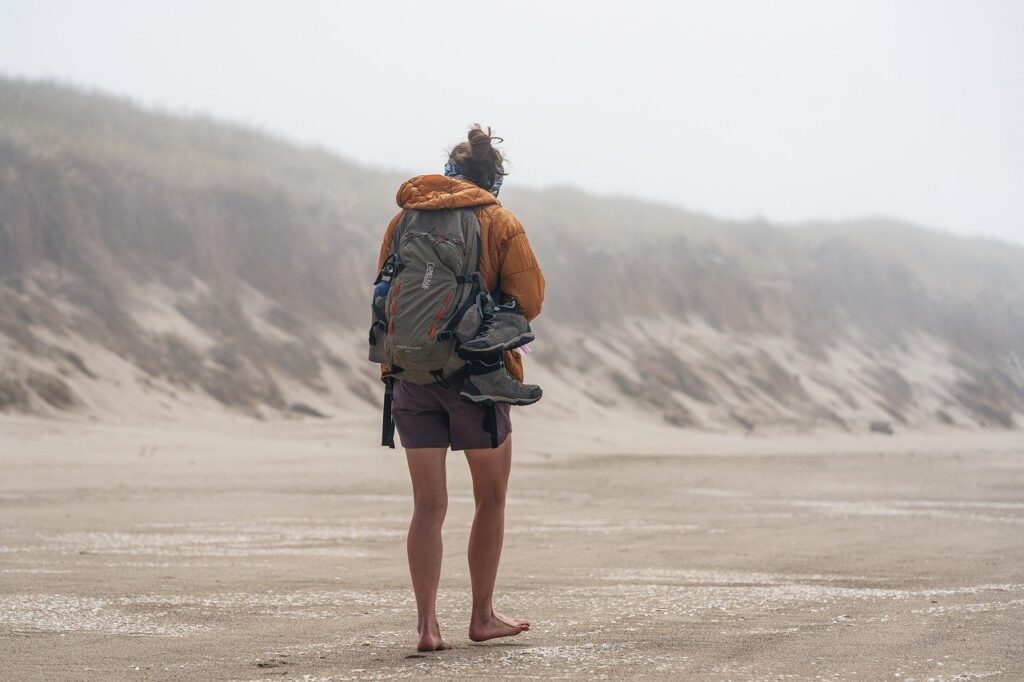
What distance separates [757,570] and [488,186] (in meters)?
2.85

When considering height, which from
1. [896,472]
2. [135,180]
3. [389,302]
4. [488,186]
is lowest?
[896,472]

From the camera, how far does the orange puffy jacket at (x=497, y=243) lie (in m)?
4.04

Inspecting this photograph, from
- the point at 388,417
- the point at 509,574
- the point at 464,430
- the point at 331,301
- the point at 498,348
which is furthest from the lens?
the point at 331,301

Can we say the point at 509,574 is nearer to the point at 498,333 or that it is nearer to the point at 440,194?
the point at 498,333

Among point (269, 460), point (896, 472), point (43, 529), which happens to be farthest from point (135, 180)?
point (43, 529)

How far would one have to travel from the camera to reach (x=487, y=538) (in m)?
4.20

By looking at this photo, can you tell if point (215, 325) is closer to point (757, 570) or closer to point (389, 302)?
point (757, 570)

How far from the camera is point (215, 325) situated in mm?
20469

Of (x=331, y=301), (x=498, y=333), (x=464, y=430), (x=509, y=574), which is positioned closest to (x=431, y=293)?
(x=498, y=333)

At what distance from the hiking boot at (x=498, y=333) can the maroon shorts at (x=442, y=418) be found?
0.47ft

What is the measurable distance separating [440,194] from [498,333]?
535 mm

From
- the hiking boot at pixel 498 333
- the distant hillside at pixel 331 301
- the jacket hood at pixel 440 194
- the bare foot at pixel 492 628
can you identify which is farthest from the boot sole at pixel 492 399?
the distant hillside at pixel 331 301

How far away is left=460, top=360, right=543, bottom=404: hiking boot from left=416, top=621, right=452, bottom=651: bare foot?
0.76 m

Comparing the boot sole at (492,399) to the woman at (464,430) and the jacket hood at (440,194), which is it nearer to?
the woman at (464,430)
